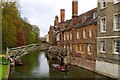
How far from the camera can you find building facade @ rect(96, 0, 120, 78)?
21016 mm

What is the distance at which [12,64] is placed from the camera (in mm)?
31844

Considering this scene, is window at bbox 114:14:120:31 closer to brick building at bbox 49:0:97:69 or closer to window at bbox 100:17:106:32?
window at bbox 100:17:106:32

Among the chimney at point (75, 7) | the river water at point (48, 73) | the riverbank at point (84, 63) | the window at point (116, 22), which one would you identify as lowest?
the river water at point (48, 73)

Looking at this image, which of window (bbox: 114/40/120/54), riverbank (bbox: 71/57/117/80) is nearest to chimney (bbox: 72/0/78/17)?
riverbank (bbox: 71/57/117/80)

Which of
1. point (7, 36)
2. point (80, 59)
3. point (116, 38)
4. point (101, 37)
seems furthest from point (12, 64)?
point (116, 38)

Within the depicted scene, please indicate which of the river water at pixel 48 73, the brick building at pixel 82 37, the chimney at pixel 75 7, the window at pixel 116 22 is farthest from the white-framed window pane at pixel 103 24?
the chimney at pixel 75 7

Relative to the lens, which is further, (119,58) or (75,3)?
(75,3)

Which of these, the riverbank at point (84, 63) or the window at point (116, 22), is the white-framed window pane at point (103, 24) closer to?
the window at point (116, 22)

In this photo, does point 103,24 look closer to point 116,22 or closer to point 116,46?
point 116,22

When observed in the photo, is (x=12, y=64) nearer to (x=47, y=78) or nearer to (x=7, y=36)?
(x=7, y=36)

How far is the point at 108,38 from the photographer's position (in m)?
22.5

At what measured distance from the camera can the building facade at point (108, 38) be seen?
827 inches

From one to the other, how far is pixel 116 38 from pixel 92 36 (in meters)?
6.34

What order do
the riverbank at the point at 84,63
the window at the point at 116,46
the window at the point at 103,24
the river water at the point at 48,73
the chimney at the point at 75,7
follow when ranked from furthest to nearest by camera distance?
1. the chimney at the point at 75,7
2. the riverbank at the point at 84,63
3. the window at the point at 103,24
4. the river water at the point at 48,73
5. the window at the point at 116,46
